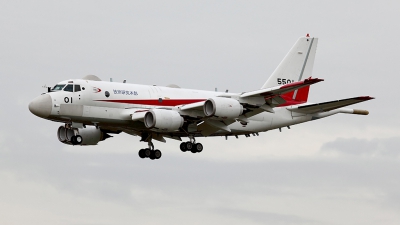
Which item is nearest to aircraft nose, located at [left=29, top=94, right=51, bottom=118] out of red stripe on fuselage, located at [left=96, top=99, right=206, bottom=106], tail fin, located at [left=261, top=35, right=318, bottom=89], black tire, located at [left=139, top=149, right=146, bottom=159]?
red stripe on fuselage, located at [left=96, top=99, right=206, bottom=106]

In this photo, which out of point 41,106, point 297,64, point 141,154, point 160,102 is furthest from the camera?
point 297,64

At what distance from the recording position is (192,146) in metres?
66.4

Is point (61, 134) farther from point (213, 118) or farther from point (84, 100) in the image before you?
point (213, 118)

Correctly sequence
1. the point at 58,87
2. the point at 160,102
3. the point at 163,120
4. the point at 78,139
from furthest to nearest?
the point at 160,102 < the point at 78,139 < the point at 58,87 < the point at 163,120

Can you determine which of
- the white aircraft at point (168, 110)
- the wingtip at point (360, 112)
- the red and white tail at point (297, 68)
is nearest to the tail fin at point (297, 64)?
the red and white tail at point (297, 68)

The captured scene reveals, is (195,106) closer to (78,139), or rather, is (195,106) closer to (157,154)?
(157,154)

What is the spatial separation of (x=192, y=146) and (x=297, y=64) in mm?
11156

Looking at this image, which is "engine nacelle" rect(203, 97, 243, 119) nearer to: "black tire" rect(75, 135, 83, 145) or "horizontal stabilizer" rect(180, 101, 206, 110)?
"horizontal stabilizer" rect(180, 101, 206, 110)

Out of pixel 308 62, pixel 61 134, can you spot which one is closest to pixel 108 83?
pixel 61 134

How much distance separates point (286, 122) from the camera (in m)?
69.8

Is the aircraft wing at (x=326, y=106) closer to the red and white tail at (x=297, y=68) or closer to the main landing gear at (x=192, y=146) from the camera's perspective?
the red and white tail at (x=297, y=68)

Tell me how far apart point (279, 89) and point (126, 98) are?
10.1 metres

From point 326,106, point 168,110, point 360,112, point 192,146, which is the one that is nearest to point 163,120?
point 168,110

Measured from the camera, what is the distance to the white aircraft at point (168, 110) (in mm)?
62281
